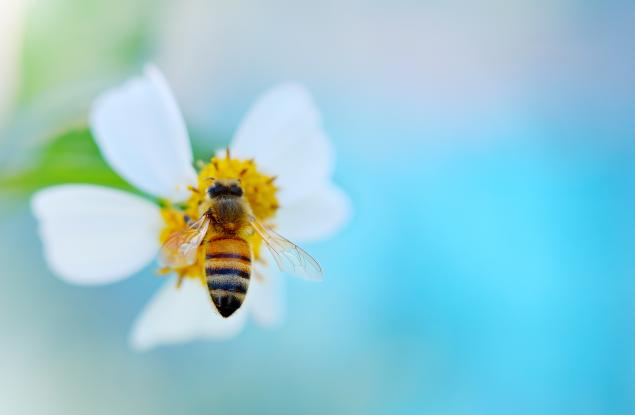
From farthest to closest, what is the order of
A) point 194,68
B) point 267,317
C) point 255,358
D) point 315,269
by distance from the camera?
point 194,68 → point 255,358 → point 267,317 → point 315,269

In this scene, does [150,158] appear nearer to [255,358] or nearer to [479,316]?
[255,358]

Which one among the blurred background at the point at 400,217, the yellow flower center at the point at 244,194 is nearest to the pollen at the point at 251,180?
the yellow flower center at the point at 244,194

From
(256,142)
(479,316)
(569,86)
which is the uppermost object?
(569,86)

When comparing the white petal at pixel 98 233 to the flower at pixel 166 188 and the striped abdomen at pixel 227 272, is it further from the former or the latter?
the striped abdomen at pixel 227 272

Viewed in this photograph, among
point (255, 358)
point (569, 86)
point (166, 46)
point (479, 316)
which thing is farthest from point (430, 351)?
point (166, 46)

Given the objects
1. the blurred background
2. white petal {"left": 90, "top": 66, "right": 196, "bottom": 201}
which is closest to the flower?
white petal {"left": 90, "top": 66, "right": 196, "bottom": 201}

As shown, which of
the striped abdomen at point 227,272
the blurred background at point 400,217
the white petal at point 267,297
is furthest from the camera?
the blurred background at point 400,217

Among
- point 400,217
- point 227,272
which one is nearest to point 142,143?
point 227,272
